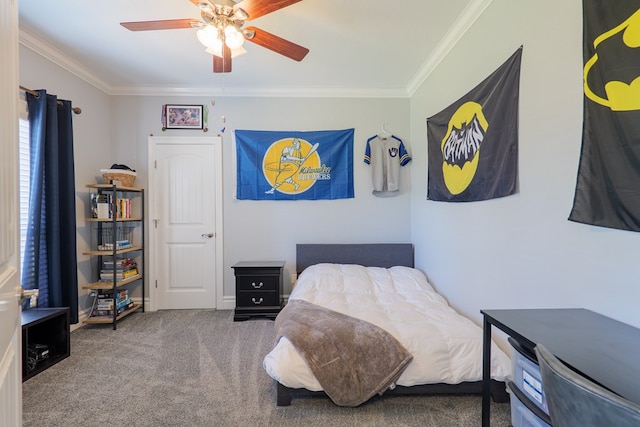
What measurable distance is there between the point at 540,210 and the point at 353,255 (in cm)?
210

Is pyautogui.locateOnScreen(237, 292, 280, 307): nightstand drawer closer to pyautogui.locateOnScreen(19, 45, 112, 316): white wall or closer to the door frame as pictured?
the door frame

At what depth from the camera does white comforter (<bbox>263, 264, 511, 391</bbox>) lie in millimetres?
1733

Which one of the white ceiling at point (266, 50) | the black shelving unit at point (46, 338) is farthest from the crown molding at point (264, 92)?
the black shelving unit at point (46, 338)

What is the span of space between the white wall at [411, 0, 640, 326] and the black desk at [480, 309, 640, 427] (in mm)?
129

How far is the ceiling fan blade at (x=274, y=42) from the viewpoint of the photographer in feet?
6.12

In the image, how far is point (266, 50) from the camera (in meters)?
2.65

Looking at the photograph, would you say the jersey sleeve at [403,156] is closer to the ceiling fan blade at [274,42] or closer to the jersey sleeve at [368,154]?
the jersey sleeve at [368,154]

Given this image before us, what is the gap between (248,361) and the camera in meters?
2.32

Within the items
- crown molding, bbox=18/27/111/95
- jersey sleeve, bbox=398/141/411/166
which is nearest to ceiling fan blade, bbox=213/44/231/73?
crown molding, bbox=18/27/111/95

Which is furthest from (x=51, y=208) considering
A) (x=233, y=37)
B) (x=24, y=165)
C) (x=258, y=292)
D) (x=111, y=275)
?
(x=233, y=37)

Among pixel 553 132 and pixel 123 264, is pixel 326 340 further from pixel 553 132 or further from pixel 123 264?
pixel 123 264

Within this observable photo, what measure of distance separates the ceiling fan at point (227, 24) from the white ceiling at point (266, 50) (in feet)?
1.18

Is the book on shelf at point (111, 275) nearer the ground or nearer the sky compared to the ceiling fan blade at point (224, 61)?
nearer the ground

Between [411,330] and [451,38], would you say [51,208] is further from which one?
[451,38]
